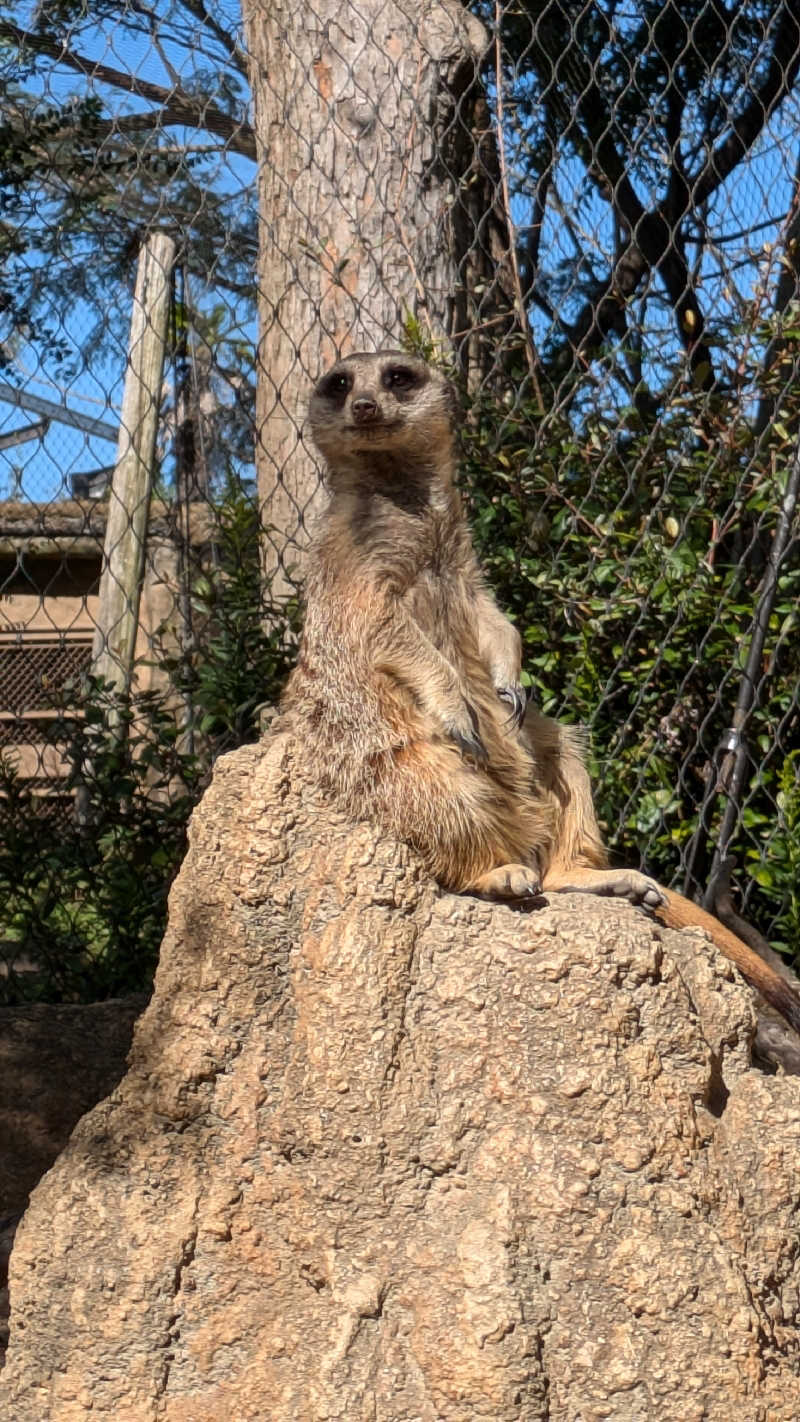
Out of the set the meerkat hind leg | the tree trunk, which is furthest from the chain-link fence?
the meerkat hind leg

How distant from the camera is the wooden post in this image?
5090 millimetres

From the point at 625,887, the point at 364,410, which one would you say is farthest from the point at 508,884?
the point at 364,410

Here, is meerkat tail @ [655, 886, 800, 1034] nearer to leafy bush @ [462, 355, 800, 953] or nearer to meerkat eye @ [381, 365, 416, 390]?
meerkat eye @ [381, 365, 416, 390]

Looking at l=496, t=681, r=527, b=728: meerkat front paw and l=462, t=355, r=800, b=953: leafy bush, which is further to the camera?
l=462, t=355, r=800, b=953: leafy bush

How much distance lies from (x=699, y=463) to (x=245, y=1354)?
11.4ft

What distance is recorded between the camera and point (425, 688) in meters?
3.26

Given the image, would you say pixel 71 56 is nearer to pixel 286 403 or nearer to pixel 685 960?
pixel 286 403

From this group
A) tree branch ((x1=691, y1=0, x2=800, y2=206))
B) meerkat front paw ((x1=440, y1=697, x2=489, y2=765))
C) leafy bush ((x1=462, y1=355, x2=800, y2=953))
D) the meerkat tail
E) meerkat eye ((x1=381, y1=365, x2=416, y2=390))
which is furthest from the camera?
tree branch ((x1=691, y1=0, x2=800, y2=206))

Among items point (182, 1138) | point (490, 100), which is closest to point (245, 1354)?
point (182, 1138)

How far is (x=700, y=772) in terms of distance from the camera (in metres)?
5.27

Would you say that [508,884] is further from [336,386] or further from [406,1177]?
[336,386]

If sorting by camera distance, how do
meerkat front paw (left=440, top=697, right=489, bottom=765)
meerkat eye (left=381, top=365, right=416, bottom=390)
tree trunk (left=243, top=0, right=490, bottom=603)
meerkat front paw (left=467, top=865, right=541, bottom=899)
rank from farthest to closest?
1. tree trunk (left=243, top=0, right=490, bottom=603)
2. meerkat eye (left=381, top=365, right=416, bottom=390)
3. meerkat front paw (left=440, top=697, right=489, bottom=765)
4. meerkat front paw (left=467, top=865, right=541, bottom=899)

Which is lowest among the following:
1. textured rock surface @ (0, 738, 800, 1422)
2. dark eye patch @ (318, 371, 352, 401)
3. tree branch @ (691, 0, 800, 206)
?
textured rock surface @ (0, 738, 800, 1422)

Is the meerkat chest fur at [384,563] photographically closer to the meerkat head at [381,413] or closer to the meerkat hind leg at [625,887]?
the meerkat head at [381,413]
